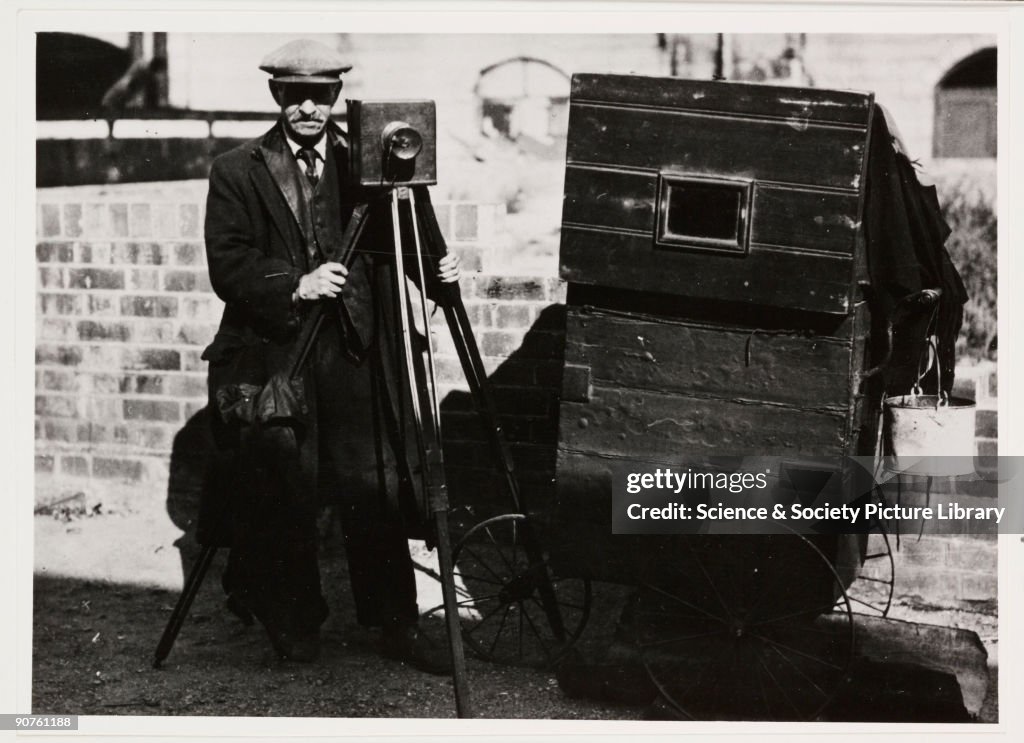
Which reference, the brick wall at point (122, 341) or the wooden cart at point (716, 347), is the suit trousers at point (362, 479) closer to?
the wooden cart at point (716, 347)

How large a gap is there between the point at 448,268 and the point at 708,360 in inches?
39.1

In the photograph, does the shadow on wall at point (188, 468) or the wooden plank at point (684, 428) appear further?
the shadow on wall at point (188, 468)

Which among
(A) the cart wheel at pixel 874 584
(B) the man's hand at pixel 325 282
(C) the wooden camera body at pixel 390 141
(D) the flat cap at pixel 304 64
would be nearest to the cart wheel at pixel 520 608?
(B) the man's hand at pixel 325 282

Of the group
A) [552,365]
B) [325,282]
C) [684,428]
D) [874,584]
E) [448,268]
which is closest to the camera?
[684,428]

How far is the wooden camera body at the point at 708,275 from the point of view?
12.3 feet

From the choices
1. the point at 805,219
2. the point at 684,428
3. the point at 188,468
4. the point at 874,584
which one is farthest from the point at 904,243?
the point at 188,468

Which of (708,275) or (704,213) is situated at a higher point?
(704,213)

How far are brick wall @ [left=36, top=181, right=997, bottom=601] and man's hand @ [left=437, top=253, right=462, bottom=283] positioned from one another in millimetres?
1044

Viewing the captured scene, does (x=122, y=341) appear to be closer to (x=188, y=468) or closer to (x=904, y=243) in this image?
(x=188, y=468)

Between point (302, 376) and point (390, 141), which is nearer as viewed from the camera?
point (390, 141)

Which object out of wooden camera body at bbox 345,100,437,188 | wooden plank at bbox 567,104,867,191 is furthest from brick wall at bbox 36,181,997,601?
wooden plank at bbox 567,104,867,191

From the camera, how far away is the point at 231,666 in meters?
4.57

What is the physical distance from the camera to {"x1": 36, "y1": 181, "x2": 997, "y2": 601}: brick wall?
214 inches

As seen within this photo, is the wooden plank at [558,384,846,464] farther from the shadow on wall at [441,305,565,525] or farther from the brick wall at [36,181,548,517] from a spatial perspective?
the brick wall at [36,181,548,517]
